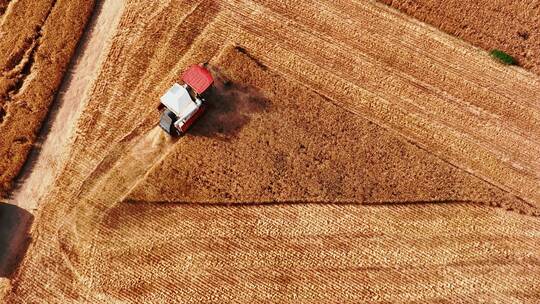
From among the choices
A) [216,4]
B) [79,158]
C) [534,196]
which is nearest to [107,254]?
Result: [79,158]

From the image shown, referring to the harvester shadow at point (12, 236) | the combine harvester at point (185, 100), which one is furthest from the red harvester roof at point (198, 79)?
the harvester shadow at point (12, 236)

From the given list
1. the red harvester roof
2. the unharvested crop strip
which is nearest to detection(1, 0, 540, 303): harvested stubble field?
the red harvester roof

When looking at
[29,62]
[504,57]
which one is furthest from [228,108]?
[504,57]

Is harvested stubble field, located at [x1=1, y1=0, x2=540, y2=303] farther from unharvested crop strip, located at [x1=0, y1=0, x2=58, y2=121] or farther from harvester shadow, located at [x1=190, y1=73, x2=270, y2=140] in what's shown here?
unharvested crop strip, located at [x1=0, y1=0, x2=58, y2=121]

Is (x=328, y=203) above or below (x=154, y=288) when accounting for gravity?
above

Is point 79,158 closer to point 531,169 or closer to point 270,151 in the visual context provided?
point 270,151

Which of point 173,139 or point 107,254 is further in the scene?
point 173,139
